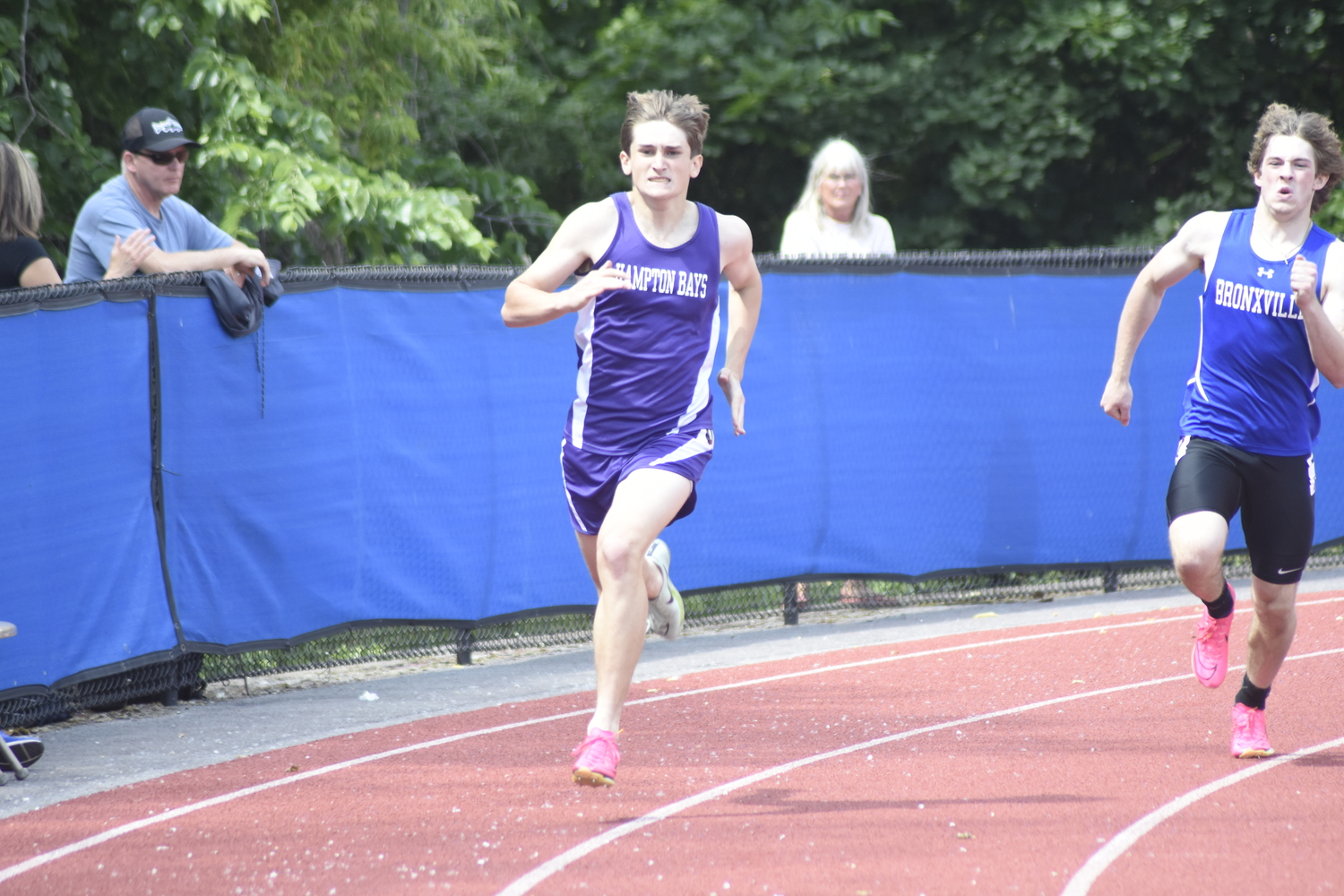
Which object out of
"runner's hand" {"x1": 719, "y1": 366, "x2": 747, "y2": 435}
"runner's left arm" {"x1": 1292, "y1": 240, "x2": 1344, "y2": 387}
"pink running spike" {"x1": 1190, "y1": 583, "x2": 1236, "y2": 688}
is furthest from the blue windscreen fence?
"runner's left arm" {"x1": 1292, "y1": 240, "x2": 1344, "y2": 387}

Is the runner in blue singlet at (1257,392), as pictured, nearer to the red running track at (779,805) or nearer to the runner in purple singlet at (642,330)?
the red running track at (779,805)

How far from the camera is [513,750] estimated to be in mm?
6176

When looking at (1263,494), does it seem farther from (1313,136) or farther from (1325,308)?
(1313,136)

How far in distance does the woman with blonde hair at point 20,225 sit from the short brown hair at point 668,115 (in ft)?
8.80

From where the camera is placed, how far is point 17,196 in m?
6.46

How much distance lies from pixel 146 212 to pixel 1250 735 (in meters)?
5.26

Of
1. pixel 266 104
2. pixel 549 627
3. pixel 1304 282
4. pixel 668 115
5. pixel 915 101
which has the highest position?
pixel 915 101

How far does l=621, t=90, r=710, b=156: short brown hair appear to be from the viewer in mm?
5414

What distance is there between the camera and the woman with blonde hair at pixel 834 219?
9617 mm

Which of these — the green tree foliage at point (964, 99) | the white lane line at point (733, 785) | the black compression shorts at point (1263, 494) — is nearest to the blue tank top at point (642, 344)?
the white lane line at point (733, 785)

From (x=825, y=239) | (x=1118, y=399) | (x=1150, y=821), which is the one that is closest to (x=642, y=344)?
(x=1118, y=399)

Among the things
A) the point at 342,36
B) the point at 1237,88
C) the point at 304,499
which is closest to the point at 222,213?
the point at 342,36

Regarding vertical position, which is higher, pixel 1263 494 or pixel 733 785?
pixel 1263 494

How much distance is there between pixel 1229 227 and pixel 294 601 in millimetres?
4572
